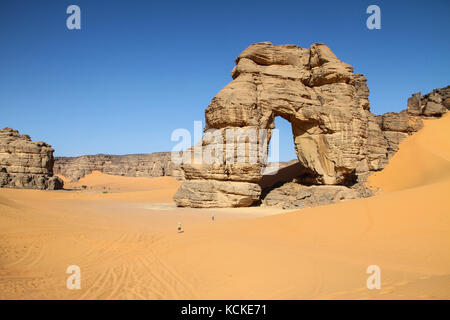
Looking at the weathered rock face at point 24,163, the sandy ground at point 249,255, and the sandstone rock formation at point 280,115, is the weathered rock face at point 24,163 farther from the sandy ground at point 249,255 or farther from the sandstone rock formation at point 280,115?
the sandy ground at point 249,255

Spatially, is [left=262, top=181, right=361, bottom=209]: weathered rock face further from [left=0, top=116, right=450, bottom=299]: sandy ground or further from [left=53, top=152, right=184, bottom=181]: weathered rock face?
Answer: [left=53, top=152, right=184, bottom=181]: weathered rock face

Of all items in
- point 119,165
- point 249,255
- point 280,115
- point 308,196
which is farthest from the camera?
point 119,165

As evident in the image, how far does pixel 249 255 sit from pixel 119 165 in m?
49.5

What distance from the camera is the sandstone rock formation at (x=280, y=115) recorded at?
59.5 ft

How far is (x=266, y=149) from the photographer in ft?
64.0

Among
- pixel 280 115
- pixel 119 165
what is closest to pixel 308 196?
pixel 280 115

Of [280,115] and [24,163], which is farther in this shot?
[24,163]

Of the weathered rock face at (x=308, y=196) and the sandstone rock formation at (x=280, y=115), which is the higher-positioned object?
the sandstone rock formation at (x=280, y=115)

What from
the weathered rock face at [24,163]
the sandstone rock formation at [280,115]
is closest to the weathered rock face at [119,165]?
the weathered rock face at [24,163]

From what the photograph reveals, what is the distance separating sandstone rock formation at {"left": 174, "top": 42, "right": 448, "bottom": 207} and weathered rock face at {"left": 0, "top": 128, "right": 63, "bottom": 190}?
53.6 feet

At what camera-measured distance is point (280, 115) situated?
69.2 feet

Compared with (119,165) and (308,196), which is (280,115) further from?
(119,165)

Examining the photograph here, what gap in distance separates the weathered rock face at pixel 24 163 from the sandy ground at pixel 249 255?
1864 centimetres

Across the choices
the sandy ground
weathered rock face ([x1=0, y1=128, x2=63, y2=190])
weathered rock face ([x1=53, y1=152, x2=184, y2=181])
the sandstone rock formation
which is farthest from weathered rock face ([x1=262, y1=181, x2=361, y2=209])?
weathered rock face ([x1=53, y1=152, x2=184, y2=181])
